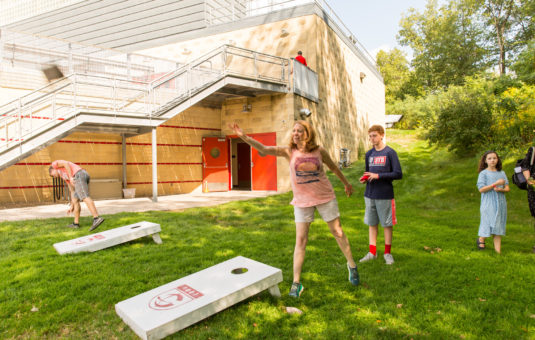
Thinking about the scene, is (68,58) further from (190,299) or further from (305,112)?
(190,299)

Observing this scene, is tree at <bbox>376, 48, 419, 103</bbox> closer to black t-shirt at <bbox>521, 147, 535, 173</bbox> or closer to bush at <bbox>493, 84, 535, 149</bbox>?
bush at <bbox>493, 84, 535, 149</bbox>

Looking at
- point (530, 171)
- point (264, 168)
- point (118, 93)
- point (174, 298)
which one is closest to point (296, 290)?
point (174, 298)

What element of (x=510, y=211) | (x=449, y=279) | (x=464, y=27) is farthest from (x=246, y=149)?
(x=464, y=27)

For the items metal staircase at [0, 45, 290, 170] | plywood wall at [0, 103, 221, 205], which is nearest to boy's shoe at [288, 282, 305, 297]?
metal staircase at [0, 45, 290, 170]

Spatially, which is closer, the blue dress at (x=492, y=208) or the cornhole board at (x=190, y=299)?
the cornhole board at (x=190, y=299)

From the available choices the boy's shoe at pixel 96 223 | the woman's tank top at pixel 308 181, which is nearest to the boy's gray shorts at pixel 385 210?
the woman's tank top at pixel 308 181

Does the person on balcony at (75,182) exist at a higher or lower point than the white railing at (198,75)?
lower

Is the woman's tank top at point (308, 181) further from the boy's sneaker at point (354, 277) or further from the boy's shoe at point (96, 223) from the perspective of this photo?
the boy's shoe at point (96, 223)

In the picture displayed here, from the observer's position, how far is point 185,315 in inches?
105

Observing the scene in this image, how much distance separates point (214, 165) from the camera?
49.2 ft

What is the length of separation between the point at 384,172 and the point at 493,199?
6.27 feet

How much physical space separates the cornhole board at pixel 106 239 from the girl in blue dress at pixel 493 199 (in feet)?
17.4

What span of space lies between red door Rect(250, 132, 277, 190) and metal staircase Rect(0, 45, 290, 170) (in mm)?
2136

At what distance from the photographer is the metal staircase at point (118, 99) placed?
8.97 metres
